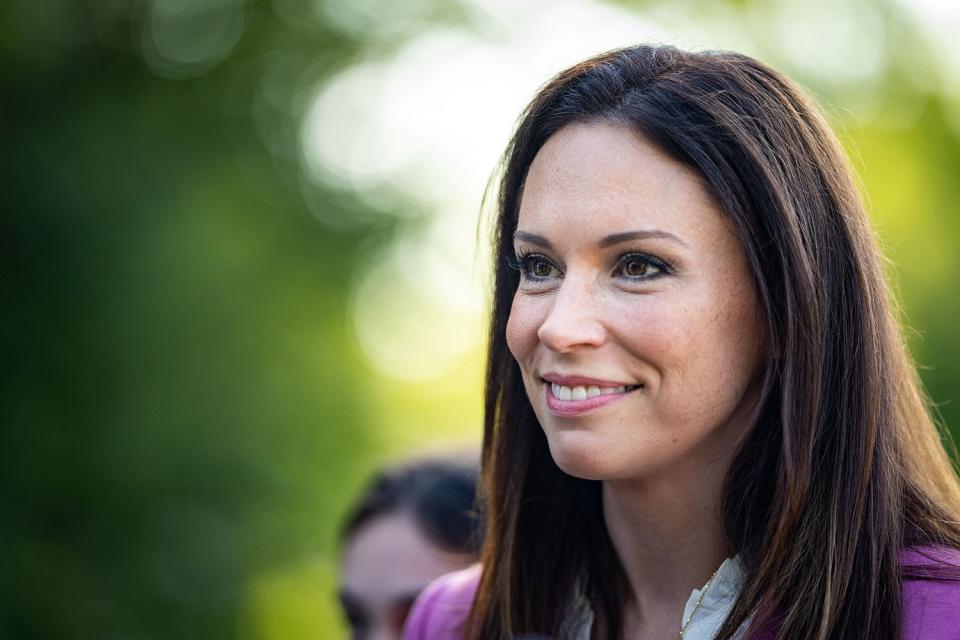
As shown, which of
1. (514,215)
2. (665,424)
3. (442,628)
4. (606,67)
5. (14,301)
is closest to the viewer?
(665,424)

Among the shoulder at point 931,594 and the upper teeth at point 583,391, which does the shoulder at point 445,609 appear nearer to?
the upper teeth at point 583,391

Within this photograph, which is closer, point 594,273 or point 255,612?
point 594,273

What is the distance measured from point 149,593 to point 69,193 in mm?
2701

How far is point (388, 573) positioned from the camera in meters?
4.09

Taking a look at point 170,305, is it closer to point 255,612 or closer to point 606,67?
point 255,612

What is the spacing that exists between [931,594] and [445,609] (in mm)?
1322

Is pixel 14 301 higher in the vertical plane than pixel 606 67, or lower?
higher

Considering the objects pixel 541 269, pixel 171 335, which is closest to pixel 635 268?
pixel 541 269

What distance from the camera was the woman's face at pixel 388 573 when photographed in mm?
4043

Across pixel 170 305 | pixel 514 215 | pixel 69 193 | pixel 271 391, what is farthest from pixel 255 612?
pixel 514 215

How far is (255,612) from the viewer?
338 inches

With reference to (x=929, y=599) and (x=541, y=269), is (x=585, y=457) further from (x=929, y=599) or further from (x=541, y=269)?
(x=929, y=599)

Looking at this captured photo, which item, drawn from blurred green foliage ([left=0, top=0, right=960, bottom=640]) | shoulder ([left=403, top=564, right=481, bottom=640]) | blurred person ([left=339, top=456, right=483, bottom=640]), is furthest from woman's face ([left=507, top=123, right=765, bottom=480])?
blurred green foliage ([left=0, top=0, right=960, bottom=640])

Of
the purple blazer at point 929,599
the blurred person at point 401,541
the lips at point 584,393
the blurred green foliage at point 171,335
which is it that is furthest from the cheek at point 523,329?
the blurred green foliage at point 171,335
